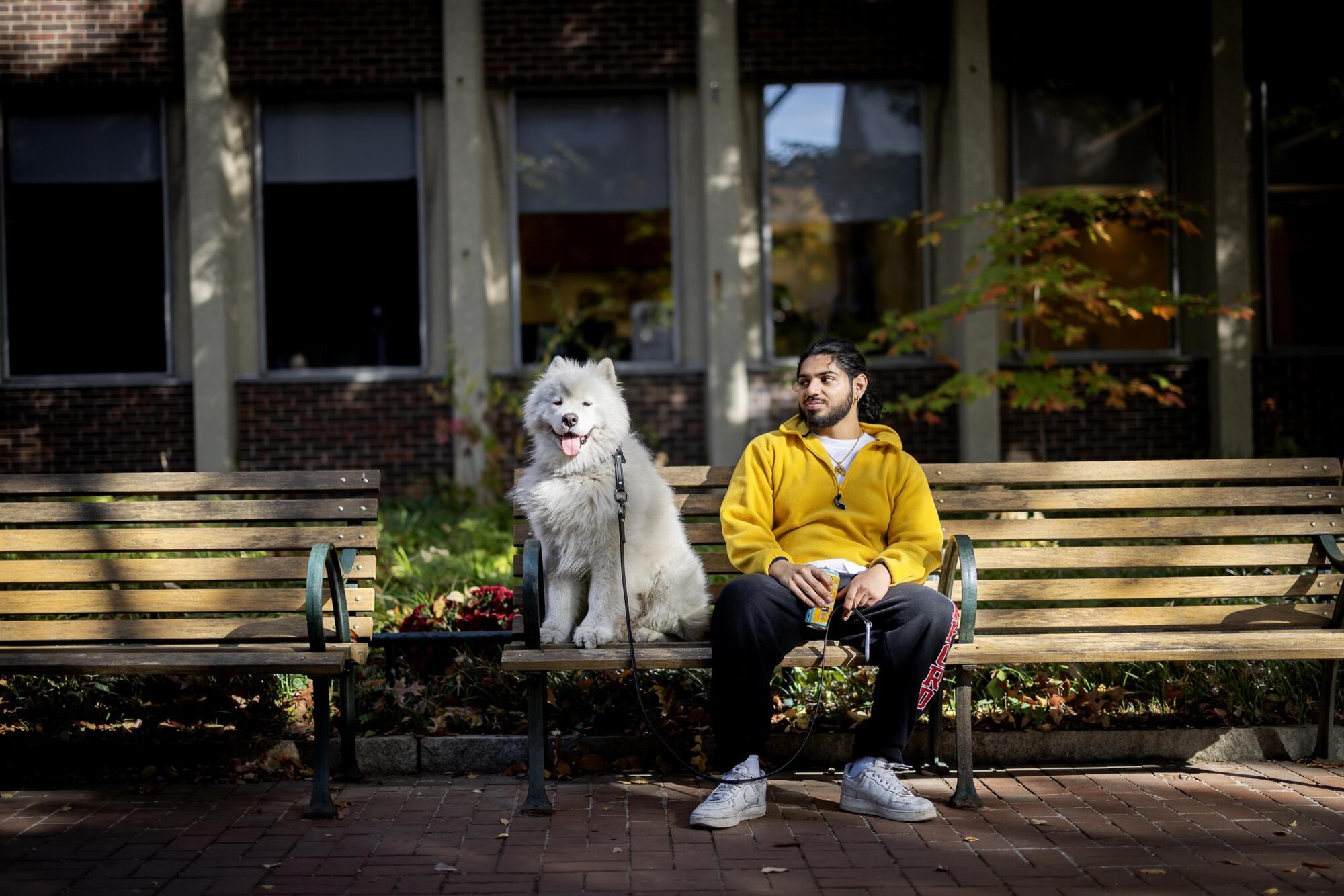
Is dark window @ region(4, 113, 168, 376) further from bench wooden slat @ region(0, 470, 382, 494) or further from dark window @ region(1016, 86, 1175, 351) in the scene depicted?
dark window @ region(1016, 86, 1175, 351)

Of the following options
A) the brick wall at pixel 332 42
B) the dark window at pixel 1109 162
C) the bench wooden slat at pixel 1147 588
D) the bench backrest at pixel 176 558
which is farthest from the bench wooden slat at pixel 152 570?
the dark window at pixel 1109 162

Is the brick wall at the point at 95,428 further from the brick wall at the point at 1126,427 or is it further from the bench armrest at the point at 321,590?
the brick wall at the point at 1126,427

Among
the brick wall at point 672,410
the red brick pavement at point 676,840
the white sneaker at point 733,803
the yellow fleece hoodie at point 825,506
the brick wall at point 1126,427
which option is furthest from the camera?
the brick wall at point 1126,427

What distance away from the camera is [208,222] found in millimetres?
10844

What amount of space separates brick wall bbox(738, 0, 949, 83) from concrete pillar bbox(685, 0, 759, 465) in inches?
7.6

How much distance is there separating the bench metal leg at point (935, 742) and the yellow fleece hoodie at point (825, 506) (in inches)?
25.6

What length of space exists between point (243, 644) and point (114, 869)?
3.83ft

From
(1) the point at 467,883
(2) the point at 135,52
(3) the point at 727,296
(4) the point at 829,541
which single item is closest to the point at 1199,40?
(3) the point at 727,296

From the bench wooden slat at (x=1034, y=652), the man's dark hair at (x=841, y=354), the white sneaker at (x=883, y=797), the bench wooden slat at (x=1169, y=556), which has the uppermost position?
the man's dark hair at (x=841, y=354)

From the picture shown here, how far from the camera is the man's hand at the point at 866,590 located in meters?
4.35

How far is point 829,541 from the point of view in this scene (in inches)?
183

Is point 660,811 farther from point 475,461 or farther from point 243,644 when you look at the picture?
point 475,461

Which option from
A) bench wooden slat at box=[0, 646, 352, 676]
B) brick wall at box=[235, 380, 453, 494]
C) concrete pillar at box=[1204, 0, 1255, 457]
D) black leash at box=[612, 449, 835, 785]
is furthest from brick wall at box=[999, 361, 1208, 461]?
bench wooden slat at box=[0, 646, 352, 676]

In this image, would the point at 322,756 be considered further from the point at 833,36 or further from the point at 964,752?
the point at 833,36
